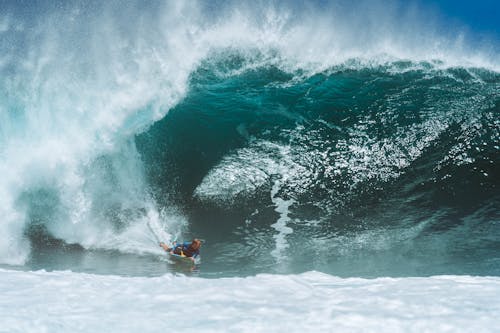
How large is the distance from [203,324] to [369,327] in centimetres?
139

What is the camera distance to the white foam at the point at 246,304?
286 centimetres

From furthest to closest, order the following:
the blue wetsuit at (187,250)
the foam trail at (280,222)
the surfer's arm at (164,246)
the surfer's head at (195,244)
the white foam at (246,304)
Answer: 1. the foam trail at (280,222)
2. the surfer's arm at (164,246)
3. the blue wetsuit at (187,250)
4. the surfer's head at (195,244)
5. the white foam at (246,304)

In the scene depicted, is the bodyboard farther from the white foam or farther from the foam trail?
the white foam

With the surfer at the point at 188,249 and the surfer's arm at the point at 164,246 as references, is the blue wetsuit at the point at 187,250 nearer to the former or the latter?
the surfer at the point at 188,249

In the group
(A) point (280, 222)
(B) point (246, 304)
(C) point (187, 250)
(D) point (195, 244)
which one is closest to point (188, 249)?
→ (C) point (187, 250)

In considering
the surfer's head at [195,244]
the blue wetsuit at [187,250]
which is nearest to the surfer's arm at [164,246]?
the blue wetsuit at [187,250]

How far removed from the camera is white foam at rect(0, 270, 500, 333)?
286 cm

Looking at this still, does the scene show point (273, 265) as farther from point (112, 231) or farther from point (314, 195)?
point (112, 231)

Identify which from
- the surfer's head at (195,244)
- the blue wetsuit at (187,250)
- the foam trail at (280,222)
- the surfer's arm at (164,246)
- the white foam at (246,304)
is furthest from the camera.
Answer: the foam trail at (280,222)

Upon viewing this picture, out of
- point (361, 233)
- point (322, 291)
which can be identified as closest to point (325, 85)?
point (361, 233)

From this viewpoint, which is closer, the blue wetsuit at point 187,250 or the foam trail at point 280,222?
the blue wetsuit at point 187,250

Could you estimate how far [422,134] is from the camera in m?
10.7

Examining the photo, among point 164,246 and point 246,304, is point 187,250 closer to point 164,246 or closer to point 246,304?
point 164,246

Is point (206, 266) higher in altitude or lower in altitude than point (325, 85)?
lower
